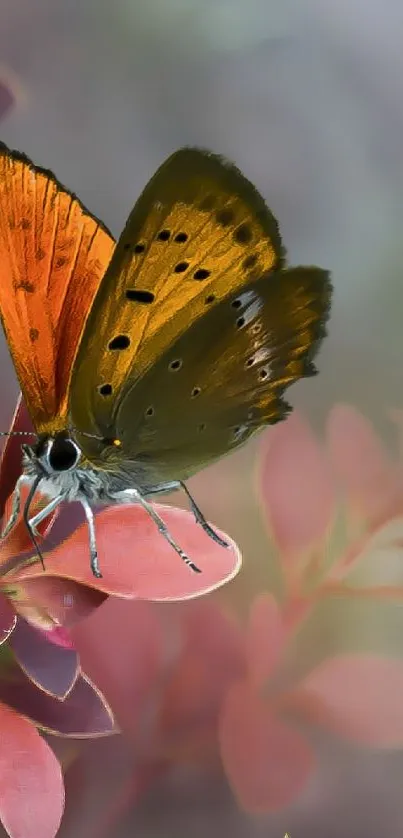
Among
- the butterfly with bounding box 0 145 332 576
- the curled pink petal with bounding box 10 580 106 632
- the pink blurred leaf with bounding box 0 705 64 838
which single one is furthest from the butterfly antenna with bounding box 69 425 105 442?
the pink blurred leaf with bounding box 0 705 64 838

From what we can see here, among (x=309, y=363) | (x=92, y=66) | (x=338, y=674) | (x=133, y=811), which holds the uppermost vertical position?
(x=92, y=66)

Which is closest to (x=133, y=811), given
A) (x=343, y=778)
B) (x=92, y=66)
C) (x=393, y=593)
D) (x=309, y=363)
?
(x=343, y=778)

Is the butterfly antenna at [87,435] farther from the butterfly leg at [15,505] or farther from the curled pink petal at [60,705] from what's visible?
the curled pink petal at [60,705]

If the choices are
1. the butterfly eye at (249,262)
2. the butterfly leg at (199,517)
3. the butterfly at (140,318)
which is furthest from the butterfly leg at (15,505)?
the butterfly eye at (249,262)

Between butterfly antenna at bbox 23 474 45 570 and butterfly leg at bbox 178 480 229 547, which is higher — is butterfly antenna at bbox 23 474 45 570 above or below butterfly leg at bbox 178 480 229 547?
below

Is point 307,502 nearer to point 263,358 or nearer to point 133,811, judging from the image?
point 263,358

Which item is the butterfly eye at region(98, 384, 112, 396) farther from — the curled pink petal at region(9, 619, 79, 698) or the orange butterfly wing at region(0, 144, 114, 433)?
the curled pink petal at region(9, 619, 79, 698)
